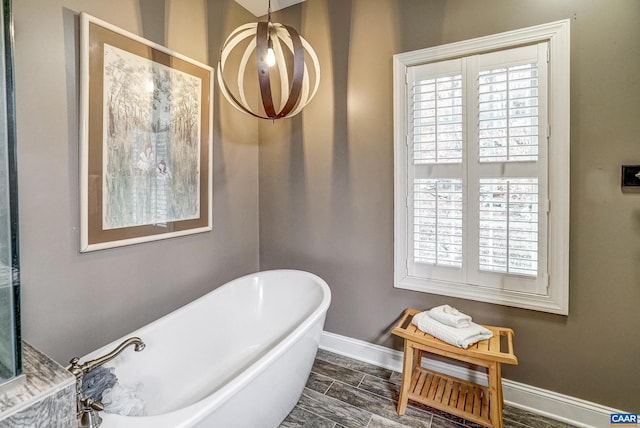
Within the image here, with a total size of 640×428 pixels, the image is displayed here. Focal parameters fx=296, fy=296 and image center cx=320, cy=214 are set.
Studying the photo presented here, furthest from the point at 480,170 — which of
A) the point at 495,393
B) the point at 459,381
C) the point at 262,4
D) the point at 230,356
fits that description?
the point at 262,4

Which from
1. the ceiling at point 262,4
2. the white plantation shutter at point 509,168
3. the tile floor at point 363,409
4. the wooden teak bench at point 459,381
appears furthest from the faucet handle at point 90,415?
the ceiling at point 262,4

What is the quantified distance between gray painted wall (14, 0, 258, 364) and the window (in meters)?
1.49

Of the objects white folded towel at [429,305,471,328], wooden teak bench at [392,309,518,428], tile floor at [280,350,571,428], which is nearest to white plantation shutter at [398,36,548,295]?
white folded towel at [429,305,471,328]

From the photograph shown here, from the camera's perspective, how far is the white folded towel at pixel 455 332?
1.57 metres

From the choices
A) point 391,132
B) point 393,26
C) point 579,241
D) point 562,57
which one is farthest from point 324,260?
point 562,57

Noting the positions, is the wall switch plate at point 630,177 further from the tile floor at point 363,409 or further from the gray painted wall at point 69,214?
the gray painted wall at point 69,214

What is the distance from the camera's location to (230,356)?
78.9 inches

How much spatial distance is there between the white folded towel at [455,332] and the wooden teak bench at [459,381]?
2 centimetres

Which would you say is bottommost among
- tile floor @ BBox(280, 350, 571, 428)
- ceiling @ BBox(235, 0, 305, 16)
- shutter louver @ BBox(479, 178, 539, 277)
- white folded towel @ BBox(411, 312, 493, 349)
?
tile floor @ BBox(280, 350, 571, 428)

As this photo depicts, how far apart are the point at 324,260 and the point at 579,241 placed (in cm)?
161

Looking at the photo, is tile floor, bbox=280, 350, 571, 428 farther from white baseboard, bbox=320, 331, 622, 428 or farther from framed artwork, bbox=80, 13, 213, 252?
framed artwork, bbox=80, 13, 213, 252

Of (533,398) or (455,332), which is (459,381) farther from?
(455,332)

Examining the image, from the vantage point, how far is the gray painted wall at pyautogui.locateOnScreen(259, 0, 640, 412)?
1532 millimetres

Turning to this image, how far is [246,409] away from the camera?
119 centimetres
